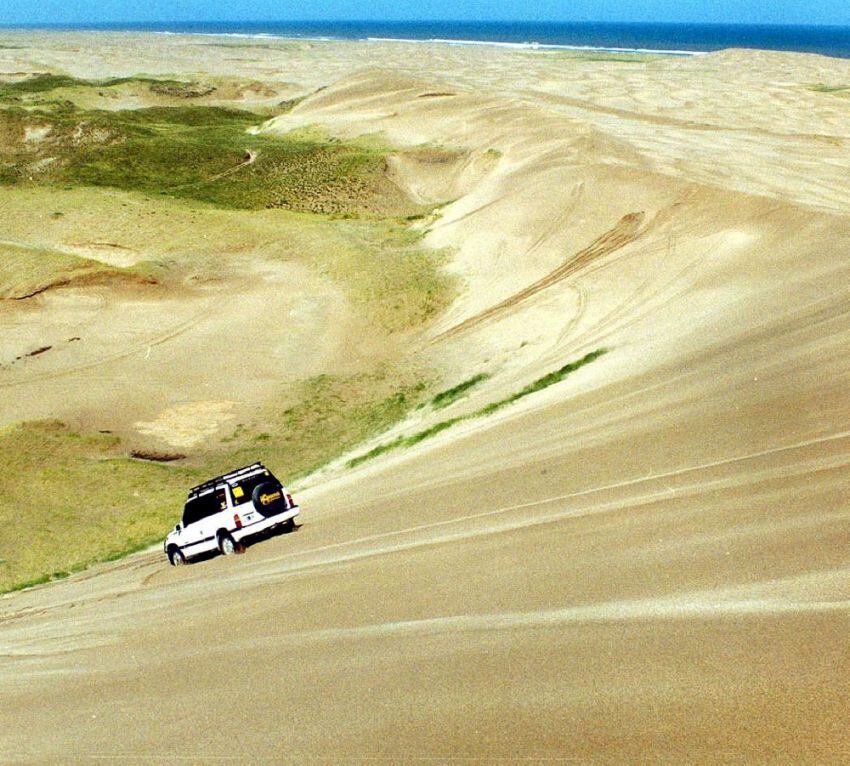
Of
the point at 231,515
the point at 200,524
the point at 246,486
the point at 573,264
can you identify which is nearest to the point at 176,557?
the point at 200,524

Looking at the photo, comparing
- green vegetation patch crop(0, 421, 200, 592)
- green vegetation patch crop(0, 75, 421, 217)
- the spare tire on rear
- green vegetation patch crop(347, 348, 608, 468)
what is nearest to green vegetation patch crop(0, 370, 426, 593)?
green vegetation patch crop(0, 421, 200, 592)

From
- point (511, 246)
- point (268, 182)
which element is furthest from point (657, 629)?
point (268, 182)

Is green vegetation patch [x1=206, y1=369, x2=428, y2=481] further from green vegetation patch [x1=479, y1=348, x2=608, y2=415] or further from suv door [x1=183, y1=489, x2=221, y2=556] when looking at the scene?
suv door [x1=183, y1=489, x2=221, y2=556]

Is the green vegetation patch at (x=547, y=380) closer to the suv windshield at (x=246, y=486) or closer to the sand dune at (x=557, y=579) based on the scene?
the sand dune at (x=557, y=579)

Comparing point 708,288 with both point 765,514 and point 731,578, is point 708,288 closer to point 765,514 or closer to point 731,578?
point 765,514

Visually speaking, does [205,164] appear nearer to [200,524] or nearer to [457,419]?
[457,419]

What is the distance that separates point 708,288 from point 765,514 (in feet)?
46.4

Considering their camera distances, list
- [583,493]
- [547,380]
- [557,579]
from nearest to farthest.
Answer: [557,579] → [583,493] → [547,380]

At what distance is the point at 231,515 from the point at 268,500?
647 mm

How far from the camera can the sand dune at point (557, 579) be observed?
7.75 meters

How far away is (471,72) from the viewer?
332ft

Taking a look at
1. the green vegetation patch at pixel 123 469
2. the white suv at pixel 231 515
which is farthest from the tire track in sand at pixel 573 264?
the white suv at pixel 231 515

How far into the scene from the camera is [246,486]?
15547 millimetres

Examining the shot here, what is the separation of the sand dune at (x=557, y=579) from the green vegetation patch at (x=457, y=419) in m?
0.56
